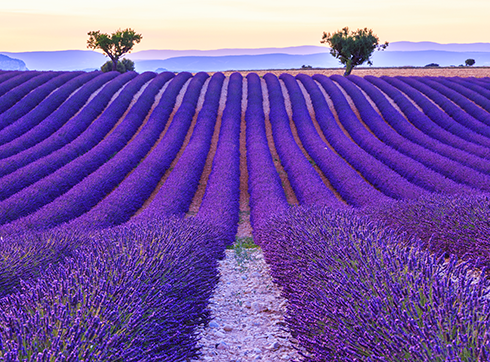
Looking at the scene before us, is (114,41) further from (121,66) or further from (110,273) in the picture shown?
(110,273)

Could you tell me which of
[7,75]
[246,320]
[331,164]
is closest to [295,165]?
[331,164]

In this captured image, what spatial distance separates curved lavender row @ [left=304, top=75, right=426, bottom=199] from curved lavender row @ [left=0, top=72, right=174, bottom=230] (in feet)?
27.2

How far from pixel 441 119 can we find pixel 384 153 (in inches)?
263

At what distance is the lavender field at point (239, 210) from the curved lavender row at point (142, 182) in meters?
0.09

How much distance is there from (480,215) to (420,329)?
411 cm

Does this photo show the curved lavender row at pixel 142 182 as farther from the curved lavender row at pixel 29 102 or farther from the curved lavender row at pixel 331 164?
the curved lavender row at pixel 29 102

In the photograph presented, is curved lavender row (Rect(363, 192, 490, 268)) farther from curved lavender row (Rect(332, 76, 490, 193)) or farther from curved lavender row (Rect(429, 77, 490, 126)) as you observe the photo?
curved lavender row (Rect(429, 77, 490, 126))

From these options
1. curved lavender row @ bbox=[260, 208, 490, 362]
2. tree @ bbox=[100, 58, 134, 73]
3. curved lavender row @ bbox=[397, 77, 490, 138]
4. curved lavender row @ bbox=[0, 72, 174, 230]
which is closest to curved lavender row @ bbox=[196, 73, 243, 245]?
curved lavender row @ bbox=[0, 72, 174, 230]

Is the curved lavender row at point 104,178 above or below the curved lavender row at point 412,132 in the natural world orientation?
below

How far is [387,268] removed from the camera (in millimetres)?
3492

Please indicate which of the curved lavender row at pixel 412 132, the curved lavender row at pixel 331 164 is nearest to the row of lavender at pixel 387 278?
the curved lavender row at pixel 331 164

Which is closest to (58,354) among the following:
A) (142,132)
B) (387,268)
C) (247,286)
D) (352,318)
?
(352,318)

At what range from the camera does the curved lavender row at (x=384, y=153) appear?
1180 centimetres

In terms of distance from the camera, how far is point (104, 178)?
13.0 m
